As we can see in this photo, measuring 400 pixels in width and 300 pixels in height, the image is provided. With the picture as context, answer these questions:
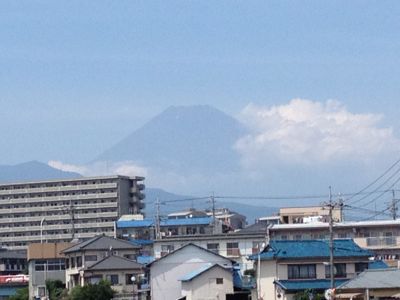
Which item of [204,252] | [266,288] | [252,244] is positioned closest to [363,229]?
[252,244]

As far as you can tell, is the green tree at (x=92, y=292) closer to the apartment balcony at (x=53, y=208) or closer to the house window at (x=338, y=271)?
the house window at (x=338, y=271)

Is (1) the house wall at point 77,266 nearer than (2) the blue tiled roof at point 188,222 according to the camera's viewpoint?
Yes

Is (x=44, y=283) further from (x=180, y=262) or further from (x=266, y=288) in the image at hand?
(x=266, y=288)

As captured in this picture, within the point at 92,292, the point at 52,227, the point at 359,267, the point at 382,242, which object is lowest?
the point at 92,292

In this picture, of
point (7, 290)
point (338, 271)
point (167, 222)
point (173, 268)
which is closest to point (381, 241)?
point (173, 268)

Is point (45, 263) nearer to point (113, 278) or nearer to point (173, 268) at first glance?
point (113, 278)

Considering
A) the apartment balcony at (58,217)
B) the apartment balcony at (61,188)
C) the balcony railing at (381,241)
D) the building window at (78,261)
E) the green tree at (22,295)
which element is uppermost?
the apartment balcony at (61,188)

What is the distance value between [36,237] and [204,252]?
71992mm

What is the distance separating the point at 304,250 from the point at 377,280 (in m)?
7.30

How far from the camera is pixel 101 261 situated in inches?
2223

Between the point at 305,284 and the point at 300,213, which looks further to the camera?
the point at 300,213

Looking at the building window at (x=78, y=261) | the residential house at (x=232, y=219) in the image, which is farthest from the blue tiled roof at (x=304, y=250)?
the residential house at (x=232, y=219)

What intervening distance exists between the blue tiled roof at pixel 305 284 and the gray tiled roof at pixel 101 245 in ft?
56.7

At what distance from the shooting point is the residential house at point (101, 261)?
56438mm
